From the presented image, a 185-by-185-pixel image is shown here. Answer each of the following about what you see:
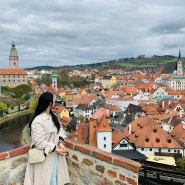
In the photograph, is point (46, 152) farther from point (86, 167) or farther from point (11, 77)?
point (11, 77)

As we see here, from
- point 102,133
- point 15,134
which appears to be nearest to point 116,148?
point 102,133

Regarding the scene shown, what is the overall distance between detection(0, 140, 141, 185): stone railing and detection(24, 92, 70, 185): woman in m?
0.28

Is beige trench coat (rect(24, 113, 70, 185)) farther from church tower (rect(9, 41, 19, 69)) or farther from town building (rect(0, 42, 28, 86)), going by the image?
church tower (rect(9, 41, 19, 69))

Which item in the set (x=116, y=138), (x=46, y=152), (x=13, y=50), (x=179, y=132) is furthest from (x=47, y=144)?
(x=13, y=50)

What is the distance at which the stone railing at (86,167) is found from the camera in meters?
3.58

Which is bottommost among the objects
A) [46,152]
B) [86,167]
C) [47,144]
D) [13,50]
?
[86,167]

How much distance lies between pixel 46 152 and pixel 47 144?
0.10 meters

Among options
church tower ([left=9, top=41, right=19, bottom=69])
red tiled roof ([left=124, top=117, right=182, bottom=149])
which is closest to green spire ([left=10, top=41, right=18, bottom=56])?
church tower ([left=9, top=41, right=19, bottom=69])

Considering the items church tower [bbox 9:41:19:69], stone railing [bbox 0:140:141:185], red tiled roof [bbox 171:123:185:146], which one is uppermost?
church tower [bbox 9:41:19:69]

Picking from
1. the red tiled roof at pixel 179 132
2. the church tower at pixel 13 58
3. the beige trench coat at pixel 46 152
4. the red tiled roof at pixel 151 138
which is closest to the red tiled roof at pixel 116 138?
the red tiled roof at pixel 151 138

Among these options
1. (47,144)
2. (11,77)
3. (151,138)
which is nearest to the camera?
(47,144)

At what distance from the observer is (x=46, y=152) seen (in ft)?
11.6

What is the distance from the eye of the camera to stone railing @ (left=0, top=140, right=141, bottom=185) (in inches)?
141

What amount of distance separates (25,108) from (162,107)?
30.9 meters
